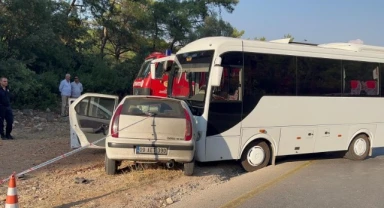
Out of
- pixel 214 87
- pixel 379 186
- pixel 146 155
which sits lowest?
pixel 379 186

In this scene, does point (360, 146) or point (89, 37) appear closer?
point (360, 146)

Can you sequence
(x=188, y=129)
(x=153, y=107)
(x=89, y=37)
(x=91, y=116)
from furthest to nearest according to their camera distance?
(x=89, y=37)
(x=91, y=116)
(x=153, y=107)
(x=188, y=129)

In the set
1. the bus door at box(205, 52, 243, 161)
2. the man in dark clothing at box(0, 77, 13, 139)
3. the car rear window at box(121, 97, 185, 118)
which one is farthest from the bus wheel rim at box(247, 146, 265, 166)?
the man in dark clothing at box(0, 77, 13, 139)

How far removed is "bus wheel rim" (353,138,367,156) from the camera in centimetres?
1211

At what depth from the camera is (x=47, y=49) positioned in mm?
22266

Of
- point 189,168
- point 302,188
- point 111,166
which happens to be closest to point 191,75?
point 189,168

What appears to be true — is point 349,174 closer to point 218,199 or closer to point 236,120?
point 236,120

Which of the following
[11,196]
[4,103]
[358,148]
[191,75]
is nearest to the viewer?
[11,196]

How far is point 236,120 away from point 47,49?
50.3ft

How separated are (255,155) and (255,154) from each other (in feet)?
0.08

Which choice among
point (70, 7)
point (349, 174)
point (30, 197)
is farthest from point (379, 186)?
point (70, 7)

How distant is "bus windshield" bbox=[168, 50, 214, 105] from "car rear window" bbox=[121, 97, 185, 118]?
995 millimetres

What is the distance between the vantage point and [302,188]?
28.2ft

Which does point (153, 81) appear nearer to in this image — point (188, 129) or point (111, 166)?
point (111, 166)
